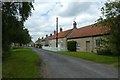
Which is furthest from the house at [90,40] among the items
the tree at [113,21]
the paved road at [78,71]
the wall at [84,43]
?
the paved road at [78,71]

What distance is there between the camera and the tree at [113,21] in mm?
25170

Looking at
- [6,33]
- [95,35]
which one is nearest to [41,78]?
[6,33]

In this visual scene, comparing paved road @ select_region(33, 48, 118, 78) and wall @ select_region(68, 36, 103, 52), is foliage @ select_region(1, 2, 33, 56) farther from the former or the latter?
wall @ select_region(68, 36, 103, 52)

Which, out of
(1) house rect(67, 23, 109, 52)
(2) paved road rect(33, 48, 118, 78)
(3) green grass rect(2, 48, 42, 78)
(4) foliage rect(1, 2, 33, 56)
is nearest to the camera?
(3) green grass rect(2, 48, 42, 78)

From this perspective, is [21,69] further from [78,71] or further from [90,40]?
[90,40]

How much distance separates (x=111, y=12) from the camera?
1068 inches

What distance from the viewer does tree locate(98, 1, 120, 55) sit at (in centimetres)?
2517

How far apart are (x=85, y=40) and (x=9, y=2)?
34.8 metres

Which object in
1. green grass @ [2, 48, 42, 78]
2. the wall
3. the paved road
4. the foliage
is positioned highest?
the foliage

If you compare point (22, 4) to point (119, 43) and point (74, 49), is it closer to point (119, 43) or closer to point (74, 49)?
point (119, 43)

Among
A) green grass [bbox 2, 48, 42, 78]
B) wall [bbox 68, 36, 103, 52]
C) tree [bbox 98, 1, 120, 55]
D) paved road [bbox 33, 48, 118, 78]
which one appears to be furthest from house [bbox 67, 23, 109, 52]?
paved road [bbox 33, 48, 118, 78]

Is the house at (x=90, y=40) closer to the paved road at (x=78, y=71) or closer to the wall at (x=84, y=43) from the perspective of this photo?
the wall at (x=84, y=43)

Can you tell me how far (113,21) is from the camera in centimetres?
2673

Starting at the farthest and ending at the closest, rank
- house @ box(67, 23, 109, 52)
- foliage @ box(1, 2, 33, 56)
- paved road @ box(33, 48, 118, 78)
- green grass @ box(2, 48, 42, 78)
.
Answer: house @ box(67, 23, 109, 52) → foliage @ box(1, 2, 33, 56) → paved road @ box(33, 48, 118, 78) → green grass @ box(2, 48, 42, 78)
